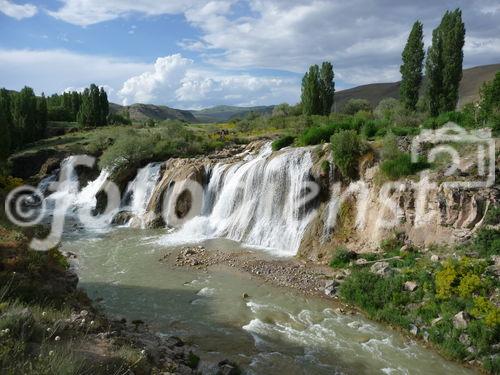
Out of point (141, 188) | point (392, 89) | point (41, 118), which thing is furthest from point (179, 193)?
point (392, 89)

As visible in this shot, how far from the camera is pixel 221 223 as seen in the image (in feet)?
77.4

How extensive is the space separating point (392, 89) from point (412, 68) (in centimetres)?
12233

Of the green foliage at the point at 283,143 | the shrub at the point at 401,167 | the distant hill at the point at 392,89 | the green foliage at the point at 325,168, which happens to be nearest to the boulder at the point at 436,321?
the shrub at the point at 401,167

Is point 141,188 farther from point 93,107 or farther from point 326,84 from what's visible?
point 93,107

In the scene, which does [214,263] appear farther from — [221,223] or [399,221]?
[399,221]

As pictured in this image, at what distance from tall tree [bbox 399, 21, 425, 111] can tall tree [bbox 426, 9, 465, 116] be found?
2.02 meters

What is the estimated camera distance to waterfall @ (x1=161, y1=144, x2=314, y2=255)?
20531mm

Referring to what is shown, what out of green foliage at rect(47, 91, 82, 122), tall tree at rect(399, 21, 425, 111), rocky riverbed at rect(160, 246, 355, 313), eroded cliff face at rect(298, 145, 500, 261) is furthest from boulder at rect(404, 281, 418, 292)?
green foliage at rect(47, 91, 82, 122)

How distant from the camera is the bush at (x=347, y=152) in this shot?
1934 cm

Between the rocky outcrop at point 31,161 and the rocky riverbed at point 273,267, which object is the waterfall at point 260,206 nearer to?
the rocky riverbed at point 273,267

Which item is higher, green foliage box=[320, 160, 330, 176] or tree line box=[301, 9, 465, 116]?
tree line box=[301, 9, 465, 116]

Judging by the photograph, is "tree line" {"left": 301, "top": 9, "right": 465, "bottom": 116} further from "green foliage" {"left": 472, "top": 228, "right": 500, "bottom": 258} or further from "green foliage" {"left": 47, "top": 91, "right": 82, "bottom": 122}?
"green foliage" {"left": 47, "top": 91, "right": 82, "bottom": 122}

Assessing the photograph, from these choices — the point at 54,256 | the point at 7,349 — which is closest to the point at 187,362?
the point at 7,349

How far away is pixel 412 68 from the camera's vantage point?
101 ft
